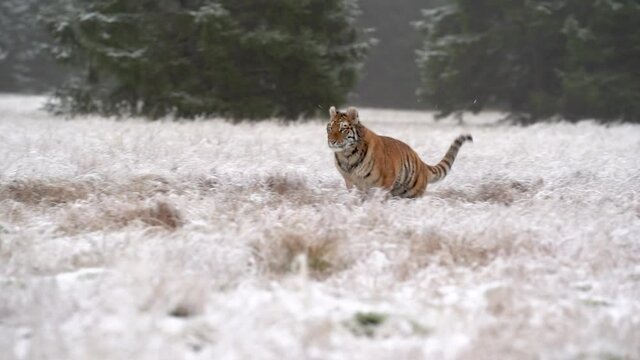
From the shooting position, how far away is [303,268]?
3.23m

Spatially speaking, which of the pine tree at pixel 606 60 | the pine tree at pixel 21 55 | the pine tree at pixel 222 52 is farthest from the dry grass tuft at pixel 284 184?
the pine tree at pixel 21 55

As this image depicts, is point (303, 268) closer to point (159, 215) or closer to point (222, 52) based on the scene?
point (159, 215)

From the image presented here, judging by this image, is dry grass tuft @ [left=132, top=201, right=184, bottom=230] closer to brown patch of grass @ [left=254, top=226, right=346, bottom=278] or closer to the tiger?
brown patch of grass @ [left=254, top=226, right=346, bottom=278]

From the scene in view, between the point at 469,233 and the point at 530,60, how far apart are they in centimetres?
2361

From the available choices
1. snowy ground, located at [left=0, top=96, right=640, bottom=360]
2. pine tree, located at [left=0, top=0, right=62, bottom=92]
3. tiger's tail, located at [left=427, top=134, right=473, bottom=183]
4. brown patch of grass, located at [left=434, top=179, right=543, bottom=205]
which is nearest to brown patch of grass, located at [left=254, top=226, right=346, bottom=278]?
snowy ground, located at [left=0, top=96, right=640, bottom=360]

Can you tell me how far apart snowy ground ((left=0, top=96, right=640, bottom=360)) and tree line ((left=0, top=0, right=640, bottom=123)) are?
11087 mm

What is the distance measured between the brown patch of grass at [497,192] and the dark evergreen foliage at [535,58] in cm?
1644

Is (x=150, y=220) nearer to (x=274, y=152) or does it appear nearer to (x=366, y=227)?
(x=366, y=227)

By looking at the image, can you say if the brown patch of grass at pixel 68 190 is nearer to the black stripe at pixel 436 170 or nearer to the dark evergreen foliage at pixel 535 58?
the black stripe at pixel 436 170

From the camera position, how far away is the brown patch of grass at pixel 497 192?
270 inches

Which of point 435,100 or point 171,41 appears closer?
point 171,41

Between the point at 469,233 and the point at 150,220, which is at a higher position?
the point at 469,233

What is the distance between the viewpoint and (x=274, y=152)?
1002 centimetres

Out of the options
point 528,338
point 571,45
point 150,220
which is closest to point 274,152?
point 150,220
